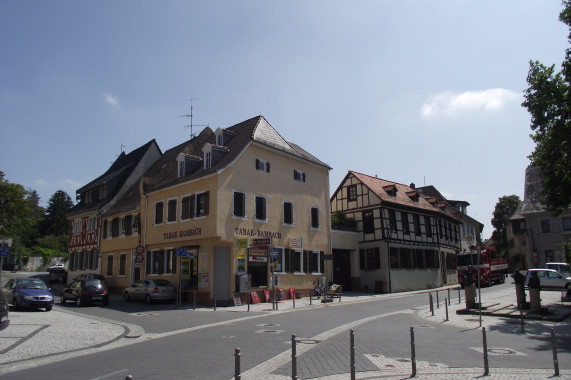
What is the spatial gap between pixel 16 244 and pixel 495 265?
58550mm

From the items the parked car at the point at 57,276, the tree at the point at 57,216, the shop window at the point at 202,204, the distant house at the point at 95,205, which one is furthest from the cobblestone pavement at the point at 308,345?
the tree at the point at 57,216

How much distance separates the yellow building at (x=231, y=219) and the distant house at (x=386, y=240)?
4.88m

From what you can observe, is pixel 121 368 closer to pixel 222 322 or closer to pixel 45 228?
pixel 222 322

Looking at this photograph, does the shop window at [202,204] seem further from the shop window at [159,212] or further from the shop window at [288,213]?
the shop window at [288,213]

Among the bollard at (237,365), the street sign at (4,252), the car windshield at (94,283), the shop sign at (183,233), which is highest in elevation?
the shop sign at (183,233)

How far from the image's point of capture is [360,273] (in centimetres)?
3622

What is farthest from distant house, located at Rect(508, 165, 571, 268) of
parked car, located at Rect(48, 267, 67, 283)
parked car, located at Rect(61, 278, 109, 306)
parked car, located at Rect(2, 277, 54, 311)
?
parked car, located at Rect(48, 267, 67, 283)

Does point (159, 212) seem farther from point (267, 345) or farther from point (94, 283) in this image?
point (267, 345)

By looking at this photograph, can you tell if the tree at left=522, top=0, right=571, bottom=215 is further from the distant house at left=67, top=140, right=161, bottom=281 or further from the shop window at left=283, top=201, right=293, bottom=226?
the distant house at left=67, top=140, right=161, bottom=281

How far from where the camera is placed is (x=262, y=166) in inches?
1112

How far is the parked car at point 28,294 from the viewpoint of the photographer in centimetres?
2019

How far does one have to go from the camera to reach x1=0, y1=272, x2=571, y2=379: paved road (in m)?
8.72

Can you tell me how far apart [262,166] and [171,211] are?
255 inches

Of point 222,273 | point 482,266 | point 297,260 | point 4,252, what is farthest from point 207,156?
point 482,266
